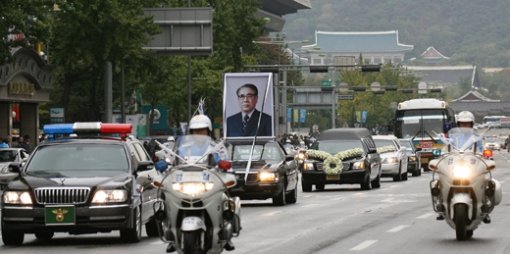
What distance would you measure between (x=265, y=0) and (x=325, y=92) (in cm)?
1517

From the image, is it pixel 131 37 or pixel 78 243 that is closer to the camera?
pixel 78 243

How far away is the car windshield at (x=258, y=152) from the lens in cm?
3350

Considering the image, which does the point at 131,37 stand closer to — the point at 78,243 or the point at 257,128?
the point at 257,128

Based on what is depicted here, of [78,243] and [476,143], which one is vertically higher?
[476,143]

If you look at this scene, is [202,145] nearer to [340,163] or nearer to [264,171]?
[264,171]

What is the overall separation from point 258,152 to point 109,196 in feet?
43.6

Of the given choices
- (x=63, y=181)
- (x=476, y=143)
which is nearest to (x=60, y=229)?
(x=63, y=181)

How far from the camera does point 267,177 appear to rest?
32406mm

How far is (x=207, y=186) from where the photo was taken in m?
16.1

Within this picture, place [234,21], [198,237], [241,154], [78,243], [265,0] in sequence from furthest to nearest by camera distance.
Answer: [265,0] < [234,21] < [241,154] < [78,243] < [198,237]

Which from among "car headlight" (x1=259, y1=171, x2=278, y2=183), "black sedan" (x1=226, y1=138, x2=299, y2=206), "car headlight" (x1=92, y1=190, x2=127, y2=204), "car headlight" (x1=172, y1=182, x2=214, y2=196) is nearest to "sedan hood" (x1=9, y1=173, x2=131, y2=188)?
"car headlight" (x1=92, y1=190, x2=127, y2=204)

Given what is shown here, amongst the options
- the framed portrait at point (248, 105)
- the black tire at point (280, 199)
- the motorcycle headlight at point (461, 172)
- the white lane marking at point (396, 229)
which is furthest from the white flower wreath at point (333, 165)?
the motorcycle headlight at point (461, 172)

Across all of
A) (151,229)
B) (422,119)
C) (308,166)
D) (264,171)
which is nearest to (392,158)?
(308,166)

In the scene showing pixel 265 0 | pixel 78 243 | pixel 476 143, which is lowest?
pixel 78 243
